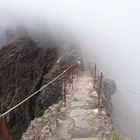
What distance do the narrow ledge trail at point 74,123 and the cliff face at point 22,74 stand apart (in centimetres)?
813

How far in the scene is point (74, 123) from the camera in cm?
884

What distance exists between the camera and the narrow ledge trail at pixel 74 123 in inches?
326

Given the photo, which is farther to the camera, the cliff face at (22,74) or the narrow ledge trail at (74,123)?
the cliff face at (22,74)

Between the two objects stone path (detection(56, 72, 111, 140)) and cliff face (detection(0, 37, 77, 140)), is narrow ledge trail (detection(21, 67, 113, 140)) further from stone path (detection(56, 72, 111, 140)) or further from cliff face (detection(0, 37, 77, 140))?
cliff face (detection(0, 37, 77, 140))

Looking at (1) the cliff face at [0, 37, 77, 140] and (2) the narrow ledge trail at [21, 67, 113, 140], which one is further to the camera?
(1) the cliff face at [0, 37, 77, 140]

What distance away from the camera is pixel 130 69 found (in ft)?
105

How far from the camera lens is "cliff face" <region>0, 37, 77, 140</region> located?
23578 mm

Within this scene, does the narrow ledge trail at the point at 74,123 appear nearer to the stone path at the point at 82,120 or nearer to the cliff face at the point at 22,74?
the stone path at the point at 82,120

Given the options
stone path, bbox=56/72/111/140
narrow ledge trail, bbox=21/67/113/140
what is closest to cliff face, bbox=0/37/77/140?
stone path, bbox=56/72/111/140

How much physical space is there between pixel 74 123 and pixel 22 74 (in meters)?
20.1

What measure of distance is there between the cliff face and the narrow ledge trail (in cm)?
813

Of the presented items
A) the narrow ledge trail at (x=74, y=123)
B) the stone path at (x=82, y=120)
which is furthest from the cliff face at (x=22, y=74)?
the narrow ledge trail at (x=74, y=123)

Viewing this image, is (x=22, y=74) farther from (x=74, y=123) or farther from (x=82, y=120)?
(x=74, y=123)

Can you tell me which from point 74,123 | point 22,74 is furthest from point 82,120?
point 22,74
